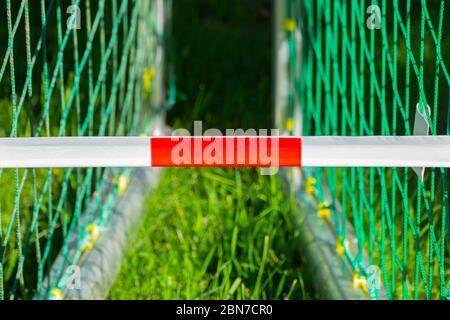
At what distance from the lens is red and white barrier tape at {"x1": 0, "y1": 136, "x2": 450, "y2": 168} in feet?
5.67

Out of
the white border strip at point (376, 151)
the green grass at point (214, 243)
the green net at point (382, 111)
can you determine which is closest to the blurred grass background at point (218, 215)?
the green grass at point (214, 243)

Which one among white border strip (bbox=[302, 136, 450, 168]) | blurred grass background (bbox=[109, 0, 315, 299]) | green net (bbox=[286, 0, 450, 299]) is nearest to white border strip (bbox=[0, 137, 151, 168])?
white border strip (bbox=[302, 136, 450, 168])

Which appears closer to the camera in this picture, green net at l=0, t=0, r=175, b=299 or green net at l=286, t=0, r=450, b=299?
green net at l=286, t=0, r=450, b=299

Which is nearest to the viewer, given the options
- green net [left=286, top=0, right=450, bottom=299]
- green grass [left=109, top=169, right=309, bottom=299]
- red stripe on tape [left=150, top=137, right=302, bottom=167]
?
red stripe on tape [left=150, top=137, right=302, bottom=167]

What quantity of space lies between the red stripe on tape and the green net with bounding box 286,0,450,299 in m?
0.34

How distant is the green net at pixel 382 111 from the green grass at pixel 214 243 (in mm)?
162

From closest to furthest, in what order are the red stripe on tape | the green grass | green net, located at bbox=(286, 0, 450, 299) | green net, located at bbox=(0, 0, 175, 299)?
the red stripe on tape, green net, located at bbox=(286, 0, 450, 299), green net, located at bbox=(0, 0, 175, 299), the green grass

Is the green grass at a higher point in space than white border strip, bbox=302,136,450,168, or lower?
lower

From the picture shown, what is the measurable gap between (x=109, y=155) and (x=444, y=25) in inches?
27.3

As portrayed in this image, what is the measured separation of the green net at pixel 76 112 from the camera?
2523mm

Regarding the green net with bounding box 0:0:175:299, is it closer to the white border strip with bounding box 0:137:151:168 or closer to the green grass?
the green grass

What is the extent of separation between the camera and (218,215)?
3037mm

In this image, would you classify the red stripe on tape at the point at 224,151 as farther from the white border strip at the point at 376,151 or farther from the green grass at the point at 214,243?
the green grass at the point at 214,243

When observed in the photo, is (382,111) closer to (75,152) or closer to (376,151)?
(376,151)
